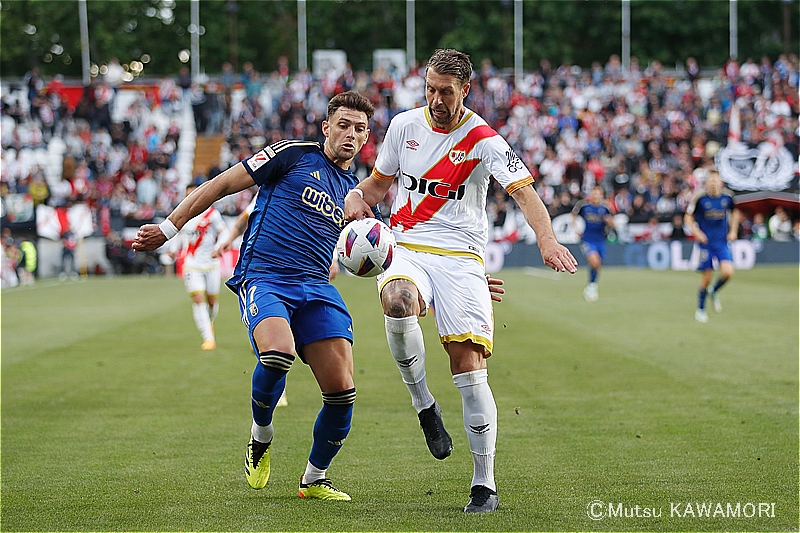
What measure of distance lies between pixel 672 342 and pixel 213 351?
6.13 metres

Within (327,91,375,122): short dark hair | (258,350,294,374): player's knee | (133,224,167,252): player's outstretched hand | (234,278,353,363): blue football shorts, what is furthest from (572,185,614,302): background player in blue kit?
(133,224,167,252): player's outstretched hand

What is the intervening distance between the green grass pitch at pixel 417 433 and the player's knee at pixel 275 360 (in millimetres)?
777

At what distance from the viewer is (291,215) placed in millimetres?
5797

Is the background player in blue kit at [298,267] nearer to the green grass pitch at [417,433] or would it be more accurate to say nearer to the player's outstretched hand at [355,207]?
the player's outstretched hand at [355,207]

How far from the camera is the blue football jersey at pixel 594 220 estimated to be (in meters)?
20.7

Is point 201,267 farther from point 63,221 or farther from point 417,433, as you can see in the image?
point 63,221

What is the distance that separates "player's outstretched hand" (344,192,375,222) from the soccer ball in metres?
0.15

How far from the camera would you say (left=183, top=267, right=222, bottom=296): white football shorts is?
43.4 ft

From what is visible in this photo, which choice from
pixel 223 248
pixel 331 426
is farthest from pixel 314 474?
pixel 223 248

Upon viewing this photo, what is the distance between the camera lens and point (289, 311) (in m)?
5.62

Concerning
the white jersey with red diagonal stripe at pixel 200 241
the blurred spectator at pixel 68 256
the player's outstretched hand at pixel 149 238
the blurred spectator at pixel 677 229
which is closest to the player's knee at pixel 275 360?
the player's outstretched hand at pixel 149 238

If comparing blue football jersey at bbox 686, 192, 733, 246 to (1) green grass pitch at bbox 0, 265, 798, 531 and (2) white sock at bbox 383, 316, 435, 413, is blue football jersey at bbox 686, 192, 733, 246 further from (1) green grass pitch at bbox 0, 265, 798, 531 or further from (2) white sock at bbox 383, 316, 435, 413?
(2) white sock at bbox 383, 316, 435, 413

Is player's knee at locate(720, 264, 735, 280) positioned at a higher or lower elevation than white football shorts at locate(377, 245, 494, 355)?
lower

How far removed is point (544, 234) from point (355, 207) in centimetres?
117
